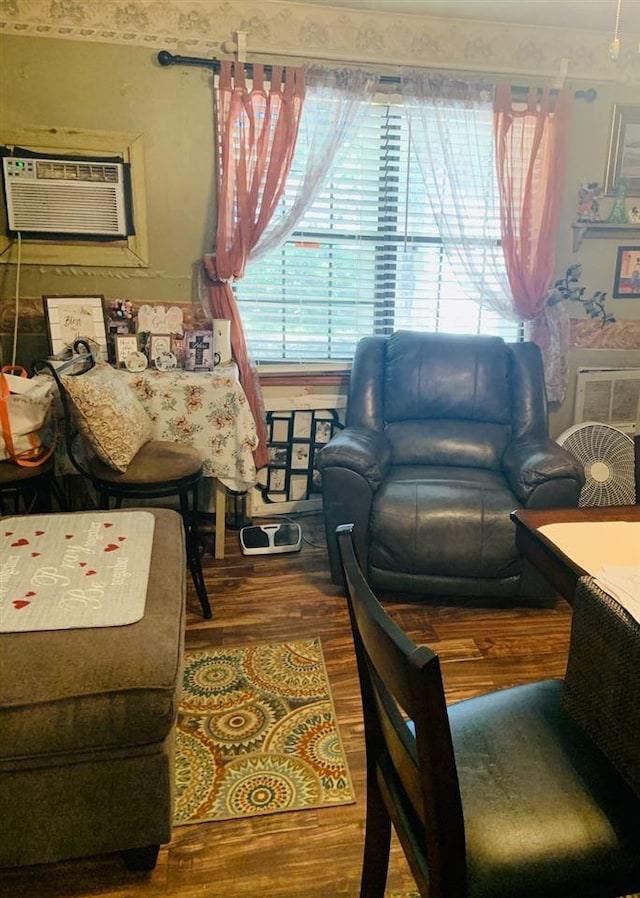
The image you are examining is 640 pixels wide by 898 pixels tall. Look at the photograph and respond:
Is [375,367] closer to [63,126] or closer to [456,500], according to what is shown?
[456,500]

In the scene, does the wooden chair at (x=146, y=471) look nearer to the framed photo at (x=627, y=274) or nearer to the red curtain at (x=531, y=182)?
the red curtain at (x=531, y=182)

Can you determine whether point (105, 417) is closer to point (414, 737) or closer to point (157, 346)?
point (157, 346)

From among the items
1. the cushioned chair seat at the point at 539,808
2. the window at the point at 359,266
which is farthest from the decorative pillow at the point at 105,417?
the cushioned chair seat at the point at 539,808

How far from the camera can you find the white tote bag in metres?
2.19

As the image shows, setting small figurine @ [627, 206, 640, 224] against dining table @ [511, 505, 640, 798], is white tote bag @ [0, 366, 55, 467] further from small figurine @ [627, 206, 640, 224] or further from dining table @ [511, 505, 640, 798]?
small figurine @ [627, 206, 640, 224]

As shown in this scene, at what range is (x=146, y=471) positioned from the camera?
2246mm

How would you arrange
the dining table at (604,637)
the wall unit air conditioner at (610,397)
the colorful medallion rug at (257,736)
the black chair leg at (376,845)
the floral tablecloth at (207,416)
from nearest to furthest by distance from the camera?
the dining table at (604,637)
the black chair leg at (376,845)
the colorful medallion rug at (257,736)
the floral tablecloth at (207,416)
the wall unit air conditioner at (610,397)

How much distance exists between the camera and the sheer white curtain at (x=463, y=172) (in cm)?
307

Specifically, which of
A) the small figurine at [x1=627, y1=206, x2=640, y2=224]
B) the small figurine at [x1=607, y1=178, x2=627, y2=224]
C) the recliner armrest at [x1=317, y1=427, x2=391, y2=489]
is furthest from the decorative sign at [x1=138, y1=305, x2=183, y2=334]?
the small figurine at [x1=627, y1=206, x2=640, y2=224]

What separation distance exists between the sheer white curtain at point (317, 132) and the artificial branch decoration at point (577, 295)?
1.40 m

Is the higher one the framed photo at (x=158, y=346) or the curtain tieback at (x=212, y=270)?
the curtain tieback at (x=212, y=270)

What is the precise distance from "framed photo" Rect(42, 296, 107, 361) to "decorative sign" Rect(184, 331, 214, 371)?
1.27 ft

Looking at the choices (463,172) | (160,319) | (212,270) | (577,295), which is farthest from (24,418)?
(577,295)

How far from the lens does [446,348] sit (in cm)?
298
